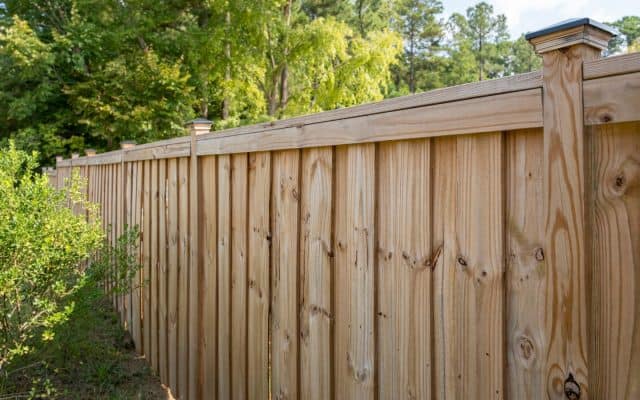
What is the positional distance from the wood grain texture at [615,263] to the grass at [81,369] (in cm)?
318

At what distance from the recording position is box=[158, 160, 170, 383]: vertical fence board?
3.63 meters

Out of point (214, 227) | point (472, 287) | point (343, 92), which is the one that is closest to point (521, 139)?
point (472, 287)

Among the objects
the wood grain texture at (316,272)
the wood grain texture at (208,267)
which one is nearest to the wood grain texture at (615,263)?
the wood grain texture at (316,272)

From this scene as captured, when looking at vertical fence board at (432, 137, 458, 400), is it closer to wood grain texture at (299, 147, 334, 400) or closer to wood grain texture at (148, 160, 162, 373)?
wood grain texture at (299, 147, 334, 400)

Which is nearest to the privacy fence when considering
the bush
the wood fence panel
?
the bush

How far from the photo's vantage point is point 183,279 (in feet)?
10.7

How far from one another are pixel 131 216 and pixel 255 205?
8.56 ft

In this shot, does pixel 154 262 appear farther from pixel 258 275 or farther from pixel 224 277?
pixel 258 275

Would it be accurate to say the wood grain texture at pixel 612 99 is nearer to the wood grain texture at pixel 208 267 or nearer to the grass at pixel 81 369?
the wood grain texture at pixel 208 267

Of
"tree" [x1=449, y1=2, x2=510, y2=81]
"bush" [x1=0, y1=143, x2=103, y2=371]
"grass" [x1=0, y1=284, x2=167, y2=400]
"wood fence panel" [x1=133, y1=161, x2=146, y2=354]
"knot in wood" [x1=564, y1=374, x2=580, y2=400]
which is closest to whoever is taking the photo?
"knot in wood" [x1=564, y1=374, x2=580, y2=400]

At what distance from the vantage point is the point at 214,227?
112 inches

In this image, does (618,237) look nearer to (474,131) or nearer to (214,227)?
(474,131)

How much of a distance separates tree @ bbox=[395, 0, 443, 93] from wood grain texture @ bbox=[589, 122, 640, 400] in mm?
30694

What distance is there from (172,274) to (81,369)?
1.23 meters
